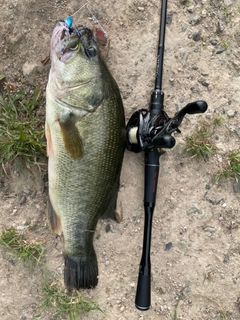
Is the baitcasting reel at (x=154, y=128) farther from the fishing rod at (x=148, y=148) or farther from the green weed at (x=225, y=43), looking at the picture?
the green weed at (x=225, y=43)

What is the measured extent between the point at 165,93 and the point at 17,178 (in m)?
1.40

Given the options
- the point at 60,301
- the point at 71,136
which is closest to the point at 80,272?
the point at 60,301

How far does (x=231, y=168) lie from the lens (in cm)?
322

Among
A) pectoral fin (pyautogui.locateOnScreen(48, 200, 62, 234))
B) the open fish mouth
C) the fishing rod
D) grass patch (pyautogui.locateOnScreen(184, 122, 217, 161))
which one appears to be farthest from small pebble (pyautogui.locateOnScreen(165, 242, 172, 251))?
the open fish mouth

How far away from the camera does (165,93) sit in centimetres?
321

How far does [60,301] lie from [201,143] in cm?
172

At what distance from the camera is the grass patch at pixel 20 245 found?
3.05 metres

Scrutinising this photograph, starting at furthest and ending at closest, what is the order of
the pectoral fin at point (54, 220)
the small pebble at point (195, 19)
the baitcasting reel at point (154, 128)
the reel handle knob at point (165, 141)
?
the small pebble at point (195, 19), the pectoral fin at point (54, 220), the baitcasting reel at point (154, 128), the reel handle knob at point (165, 141)

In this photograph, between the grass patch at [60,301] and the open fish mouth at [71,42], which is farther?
the grass patch at [60,301]

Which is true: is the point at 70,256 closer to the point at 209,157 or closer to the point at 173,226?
the point at 173,226

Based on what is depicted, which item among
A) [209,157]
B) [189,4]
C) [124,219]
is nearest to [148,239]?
[124,219]

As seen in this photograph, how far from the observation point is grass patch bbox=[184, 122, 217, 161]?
3.19 metres

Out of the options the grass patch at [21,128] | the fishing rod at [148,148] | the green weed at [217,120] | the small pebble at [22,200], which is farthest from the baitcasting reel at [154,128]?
the small pebble at [22,200]

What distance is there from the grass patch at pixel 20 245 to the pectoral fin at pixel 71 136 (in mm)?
929
